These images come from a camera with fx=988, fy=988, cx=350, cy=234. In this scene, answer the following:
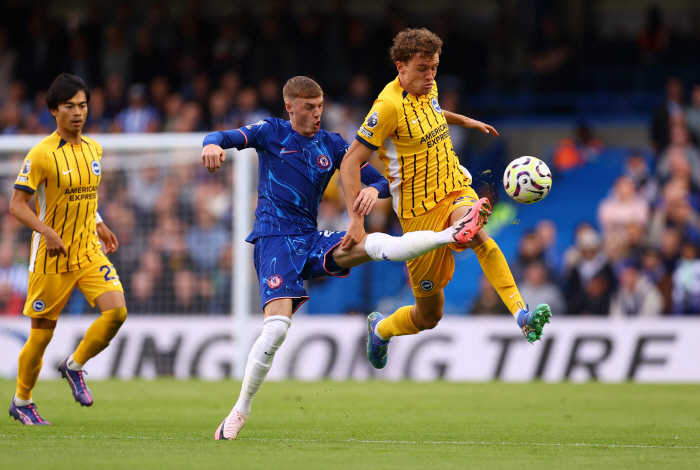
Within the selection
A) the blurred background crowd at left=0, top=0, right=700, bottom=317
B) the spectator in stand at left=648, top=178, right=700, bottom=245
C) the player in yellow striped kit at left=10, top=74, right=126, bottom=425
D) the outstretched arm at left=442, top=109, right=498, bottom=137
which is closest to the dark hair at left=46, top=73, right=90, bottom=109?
the player in yellow striped kit at left=10, top=74, right=126, bottom=425

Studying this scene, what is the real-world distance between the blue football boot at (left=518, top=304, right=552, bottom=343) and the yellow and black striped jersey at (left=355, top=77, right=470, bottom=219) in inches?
45.5

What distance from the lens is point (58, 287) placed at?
25.7 feet

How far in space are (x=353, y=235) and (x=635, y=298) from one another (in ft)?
24.2

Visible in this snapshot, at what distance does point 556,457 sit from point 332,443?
153 cm

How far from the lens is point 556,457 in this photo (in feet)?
20.0

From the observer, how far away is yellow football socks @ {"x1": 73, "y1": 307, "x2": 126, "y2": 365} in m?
7.87

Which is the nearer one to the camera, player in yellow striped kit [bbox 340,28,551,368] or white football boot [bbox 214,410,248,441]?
white football boot [bbox 214,410,248,441]

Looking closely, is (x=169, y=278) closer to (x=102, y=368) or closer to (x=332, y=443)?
(x=102, y=368)

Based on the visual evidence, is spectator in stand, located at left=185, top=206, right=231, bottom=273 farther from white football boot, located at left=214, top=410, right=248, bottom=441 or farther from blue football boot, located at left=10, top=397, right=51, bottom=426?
white football boot, located at left=214, top=410, right=248, bottom=441

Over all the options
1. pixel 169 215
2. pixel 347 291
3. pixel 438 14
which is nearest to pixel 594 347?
pixel 347 291

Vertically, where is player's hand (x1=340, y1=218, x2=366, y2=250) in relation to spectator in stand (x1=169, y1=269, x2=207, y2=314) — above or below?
above

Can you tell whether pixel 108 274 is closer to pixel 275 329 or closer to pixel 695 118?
pixel 275 329

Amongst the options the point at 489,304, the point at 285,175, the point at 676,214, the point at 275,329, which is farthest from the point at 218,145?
the point at 676,214

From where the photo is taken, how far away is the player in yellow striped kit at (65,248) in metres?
7.73
